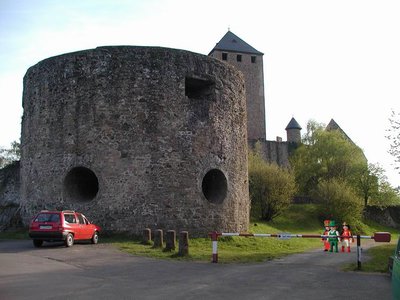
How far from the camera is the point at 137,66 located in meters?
16.4

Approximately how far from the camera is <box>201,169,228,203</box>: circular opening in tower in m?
17.6

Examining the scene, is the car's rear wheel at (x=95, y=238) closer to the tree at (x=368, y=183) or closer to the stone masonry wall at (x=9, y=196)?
the stone masonry wall at (x=9, y=196)

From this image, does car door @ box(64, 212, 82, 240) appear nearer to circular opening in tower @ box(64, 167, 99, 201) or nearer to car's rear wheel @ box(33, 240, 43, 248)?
car's rear wheel @ box(33, 240, 43, 248)

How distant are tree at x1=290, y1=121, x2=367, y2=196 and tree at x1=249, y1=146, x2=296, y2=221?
10.4 metres

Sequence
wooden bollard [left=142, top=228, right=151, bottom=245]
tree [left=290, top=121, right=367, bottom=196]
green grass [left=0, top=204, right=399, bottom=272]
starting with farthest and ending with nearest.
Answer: tree [left=290, top=121, right=367, bottom=196] → wooden bollard [left=142, top=228, right=151, bottom=245] → green grass [left=0, top=204, right=399, bottom=272]

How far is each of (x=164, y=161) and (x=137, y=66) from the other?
3.54 meters

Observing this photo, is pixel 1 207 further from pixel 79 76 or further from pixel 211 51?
pixel 211 51

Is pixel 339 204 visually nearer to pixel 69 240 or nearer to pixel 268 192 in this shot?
pixel 268 192

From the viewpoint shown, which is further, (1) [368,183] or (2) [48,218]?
(1) [368,183]

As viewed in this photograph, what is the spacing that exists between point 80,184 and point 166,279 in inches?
384

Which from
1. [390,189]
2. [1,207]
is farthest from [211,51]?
[1,207]

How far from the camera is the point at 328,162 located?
140 ft

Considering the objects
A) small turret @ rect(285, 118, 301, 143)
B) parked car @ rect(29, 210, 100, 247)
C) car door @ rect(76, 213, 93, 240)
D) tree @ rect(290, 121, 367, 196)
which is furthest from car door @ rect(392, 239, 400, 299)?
small turret @ rect(285, 118, 301, 143)

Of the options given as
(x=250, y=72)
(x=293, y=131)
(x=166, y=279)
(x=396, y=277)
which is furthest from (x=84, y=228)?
(x=293, y=131)
